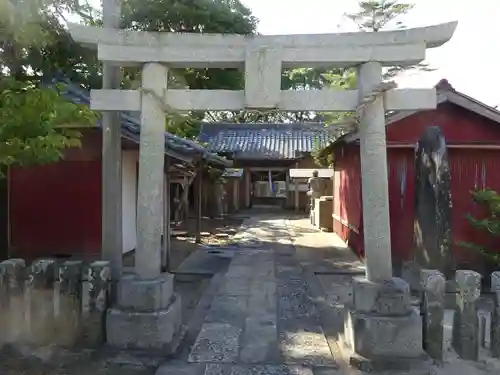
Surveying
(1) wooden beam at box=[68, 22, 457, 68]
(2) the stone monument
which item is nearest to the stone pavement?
(2) the stone monument

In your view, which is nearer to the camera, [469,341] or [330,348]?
[469,341]

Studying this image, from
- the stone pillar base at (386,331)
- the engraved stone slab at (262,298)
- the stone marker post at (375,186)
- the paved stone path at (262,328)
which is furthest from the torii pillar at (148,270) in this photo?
the stone marker post at (375,186)

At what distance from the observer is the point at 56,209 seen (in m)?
10.6

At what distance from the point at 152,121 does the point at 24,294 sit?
2.76 meters

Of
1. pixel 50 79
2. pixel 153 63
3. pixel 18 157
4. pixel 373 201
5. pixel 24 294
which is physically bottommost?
pixel 24 294

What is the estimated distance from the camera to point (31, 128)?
554cm

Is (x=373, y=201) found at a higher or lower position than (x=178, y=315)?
higher

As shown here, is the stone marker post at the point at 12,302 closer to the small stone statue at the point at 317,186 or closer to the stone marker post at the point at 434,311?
the stone marker post at the point at 434,311

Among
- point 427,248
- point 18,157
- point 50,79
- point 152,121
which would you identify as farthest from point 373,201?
point 50,79

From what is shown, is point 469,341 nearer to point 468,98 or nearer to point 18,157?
point 18,157

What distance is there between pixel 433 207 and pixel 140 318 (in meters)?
6.16

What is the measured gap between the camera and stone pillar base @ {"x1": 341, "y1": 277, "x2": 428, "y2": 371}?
5.39 metres

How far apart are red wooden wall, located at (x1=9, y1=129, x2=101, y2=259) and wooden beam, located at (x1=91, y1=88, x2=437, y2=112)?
16.0ft

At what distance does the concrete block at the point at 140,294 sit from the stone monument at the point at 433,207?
537 cm
